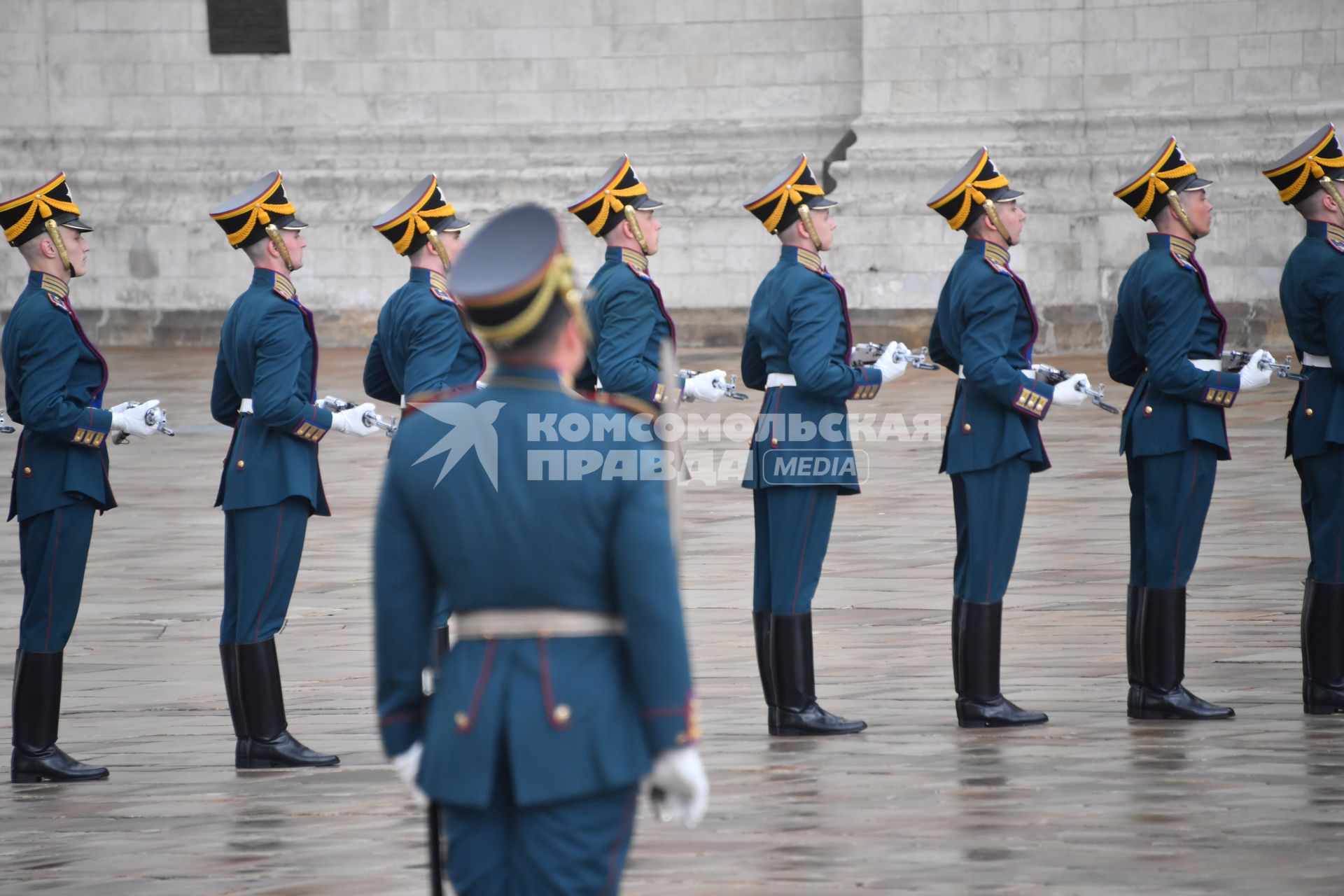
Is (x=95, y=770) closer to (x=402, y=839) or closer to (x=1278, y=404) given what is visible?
(x=402, y=839)

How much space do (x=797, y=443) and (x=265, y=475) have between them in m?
1.52

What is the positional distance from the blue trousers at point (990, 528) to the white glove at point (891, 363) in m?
0.43

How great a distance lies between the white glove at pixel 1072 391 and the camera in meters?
6.14

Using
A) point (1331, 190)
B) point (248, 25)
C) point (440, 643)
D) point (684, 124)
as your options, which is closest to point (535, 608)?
point (440, 643)

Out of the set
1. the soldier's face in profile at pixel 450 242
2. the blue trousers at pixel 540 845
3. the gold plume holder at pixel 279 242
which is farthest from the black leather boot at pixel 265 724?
the blue trousers at pixel 540 845

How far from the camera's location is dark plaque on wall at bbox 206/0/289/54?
20.5 meters

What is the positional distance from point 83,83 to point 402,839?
58.0 ft

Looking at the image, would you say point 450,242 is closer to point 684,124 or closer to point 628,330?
point 628,330

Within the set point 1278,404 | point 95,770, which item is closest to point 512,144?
point 1278,404

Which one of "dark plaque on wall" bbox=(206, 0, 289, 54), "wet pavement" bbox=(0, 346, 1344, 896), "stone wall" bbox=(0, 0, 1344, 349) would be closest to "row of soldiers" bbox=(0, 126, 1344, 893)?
"wet pavement" bbox=(0, 346, 1344, 896)

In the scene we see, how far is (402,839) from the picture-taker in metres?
4.80

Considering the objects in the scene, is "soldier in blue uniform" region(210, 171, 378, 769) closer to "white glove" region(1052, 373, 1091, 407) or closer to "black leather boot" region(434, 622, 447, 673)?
"black leather boot" region(434, 622, 447, 673)

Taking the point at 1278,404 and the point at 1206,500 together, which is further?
the point at 1278,404

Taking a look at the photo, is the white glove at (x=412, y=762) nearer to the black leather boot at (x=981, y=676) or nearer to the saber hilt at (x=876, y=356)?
the black leather boot at (x=981, y=676)
